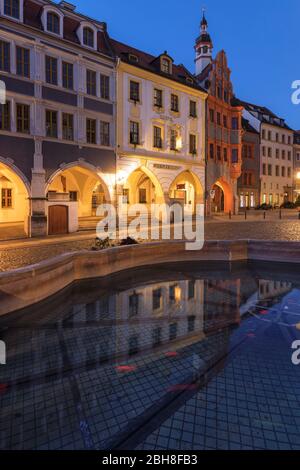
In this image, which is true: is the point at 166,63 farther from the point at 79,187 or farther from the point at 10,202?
the point at 10,202

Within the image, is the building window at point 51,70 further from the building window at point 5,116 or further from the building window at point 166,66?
the building window at point 166,66

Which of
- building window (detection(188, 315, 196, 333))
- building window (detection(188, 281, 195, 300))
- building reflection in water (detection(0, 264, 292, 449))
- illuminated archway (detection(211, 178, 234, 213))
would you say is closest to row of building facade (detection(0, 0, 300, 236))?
illuminated archway (detection(211, 178, 234, 213))

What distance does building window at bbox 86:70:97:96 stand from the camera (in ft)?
71.3

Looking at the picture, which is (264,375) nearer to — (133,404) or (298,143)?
(133,404)

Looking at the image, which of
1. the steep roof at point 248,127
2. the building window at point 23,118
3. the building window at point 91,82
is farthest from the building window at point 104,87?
the steep roof at point 248,127

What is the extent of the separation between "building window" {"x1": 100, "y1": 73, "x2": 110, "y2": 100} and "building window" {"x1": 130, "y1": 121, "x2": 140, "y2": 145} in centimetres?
274

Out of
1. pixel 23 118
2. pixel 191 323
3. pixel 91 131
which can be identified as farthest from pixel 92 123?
pixel 191 323

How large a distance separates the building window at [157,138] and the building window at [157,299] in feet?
60.8

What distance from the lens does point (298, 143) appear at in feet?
187

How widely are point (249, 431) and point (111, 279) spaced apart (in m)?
7.78

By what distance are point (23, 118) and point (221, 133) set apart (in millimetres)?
21997

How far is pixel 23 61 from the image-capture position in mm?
18578

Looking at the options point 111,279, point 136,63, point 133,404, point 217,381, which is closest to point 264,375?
point 217,381

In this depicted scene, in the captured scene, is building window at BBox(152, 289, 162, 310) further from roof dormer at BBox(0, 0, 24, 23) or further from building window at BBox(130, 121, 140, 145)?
roof dormer at BBox(0, 0, 24, 23)
